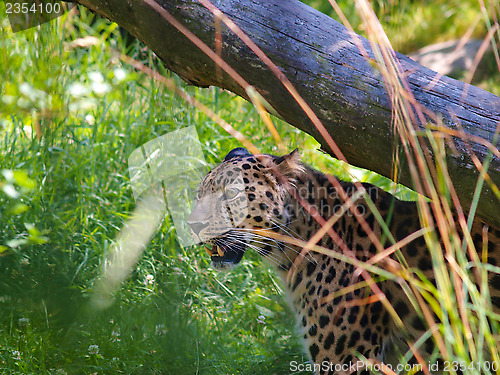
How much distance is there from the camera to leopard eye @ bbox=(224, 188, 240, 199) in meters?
3.95

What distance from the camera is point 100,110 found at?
5.95m

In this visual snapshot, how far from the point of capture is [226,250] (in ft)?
13.4

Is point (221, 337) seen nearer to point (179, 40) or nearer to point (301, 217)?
point (301, 217)

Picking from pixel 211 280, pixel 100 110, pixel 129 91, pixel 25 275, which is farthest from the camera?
pixel 129 91

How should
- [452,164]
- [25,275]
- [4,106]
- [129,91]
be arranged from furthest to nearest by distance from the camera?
[129,91]
[4,106]
[25,275]
[452,164]

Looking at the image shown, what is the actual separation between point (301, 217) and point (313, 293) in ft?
Result: 1.89

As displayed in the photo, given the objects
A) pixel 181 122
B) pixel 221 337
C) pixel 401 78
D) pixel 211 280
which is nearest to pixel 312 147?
pixel 181 122

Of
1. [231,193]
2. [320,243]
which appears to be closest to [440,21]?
[320,243]

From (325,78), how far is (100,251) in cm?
252

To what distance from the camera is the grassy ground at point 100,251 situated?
402 centimetres

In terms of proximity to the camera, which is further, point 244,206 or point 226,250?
point 226,250

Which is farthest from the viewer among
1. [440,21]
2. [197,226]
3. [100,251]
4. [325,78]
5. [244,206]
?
[440,21]

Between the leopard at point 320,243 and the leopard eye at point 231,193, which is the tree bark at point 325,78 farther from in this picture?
the leopard eye at point 231,193

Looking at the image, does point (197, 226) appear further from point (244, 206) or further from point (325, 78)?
point (325, 78)
